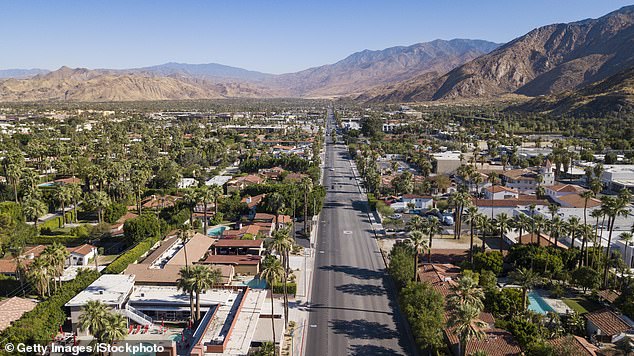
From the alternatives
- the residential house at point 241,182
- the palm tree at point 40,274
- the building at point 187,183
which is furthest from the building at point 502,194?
the palm tree at point 40,274

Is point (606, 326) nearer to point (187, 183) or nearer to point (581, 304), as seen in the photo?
point (581, 304)

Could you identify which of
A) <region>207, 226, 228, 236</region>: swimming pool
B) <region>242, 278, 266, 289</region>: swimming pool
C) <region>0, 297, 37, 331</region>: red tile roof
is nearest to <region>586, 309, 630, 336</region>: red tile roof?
<region>242, 278, 266, 289</region>: swimming pool

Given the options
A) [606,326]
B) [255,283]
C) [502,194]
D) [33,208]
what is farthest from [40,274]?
[502,194]

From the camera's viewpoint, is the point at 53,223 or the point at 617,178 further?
the point at 617,178

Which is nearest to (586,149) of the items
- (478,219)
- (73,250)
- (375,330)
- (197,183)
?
(478,219)

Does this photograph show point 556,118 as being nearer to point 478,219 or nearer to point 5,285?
point 478,219

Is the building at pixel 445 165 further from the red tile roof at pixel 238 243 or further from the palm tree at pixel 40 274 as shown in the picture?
the palm tree at pixel 40 274
